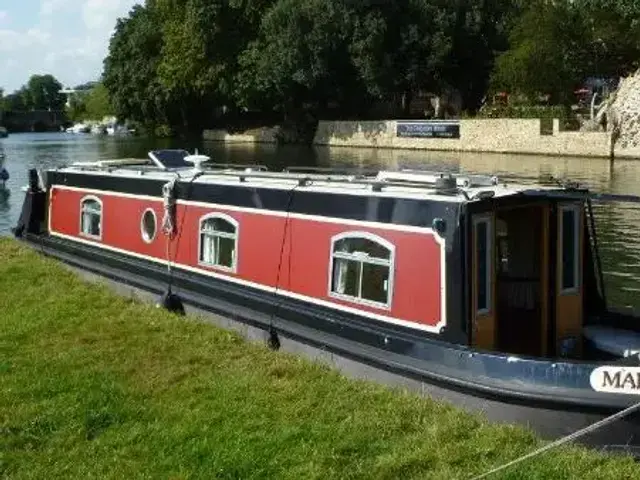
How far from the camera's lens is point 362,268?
340 inches

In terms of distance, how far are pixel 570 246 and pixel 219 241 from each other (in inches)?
169

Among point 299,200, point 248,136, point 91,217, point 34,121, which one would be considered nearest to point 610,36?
point 248,136

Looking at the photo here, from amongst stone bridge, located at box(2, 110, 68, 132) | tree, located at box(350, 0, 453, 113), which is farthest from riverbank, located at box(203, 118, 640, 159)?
stone bridge, located at box(2, 110, 68, 132)

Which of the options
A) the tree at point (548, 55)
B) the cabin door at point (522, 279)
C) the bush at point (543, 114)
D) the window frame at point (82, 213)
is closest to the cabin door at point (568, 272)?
the cabin door at point (522, 279)

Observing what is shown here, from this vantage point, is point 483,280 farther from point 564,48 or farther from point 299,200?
point 564,48

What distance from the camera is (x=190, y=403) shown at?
7352 mm

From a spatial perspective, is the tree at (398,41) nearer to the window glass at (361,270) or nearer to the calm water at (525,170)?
the calm water at (525,170)

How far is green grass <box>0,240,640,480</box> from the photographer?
239 inches

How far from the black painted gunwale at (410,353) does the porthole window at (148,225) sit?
88cm

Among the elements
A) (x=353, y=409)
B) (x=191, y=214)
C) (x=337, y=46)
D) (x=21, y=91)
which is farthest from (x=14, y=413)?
(x=21, y=91)

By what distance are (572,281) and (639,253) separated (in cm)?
921

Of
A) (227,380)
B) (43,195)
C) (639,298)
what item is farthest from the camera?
(43,195)

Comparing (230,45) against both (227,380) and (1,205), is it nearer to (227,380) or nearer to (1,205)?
(1,205)

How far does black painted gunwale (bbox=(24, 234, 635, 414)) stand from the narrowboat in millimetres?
12
